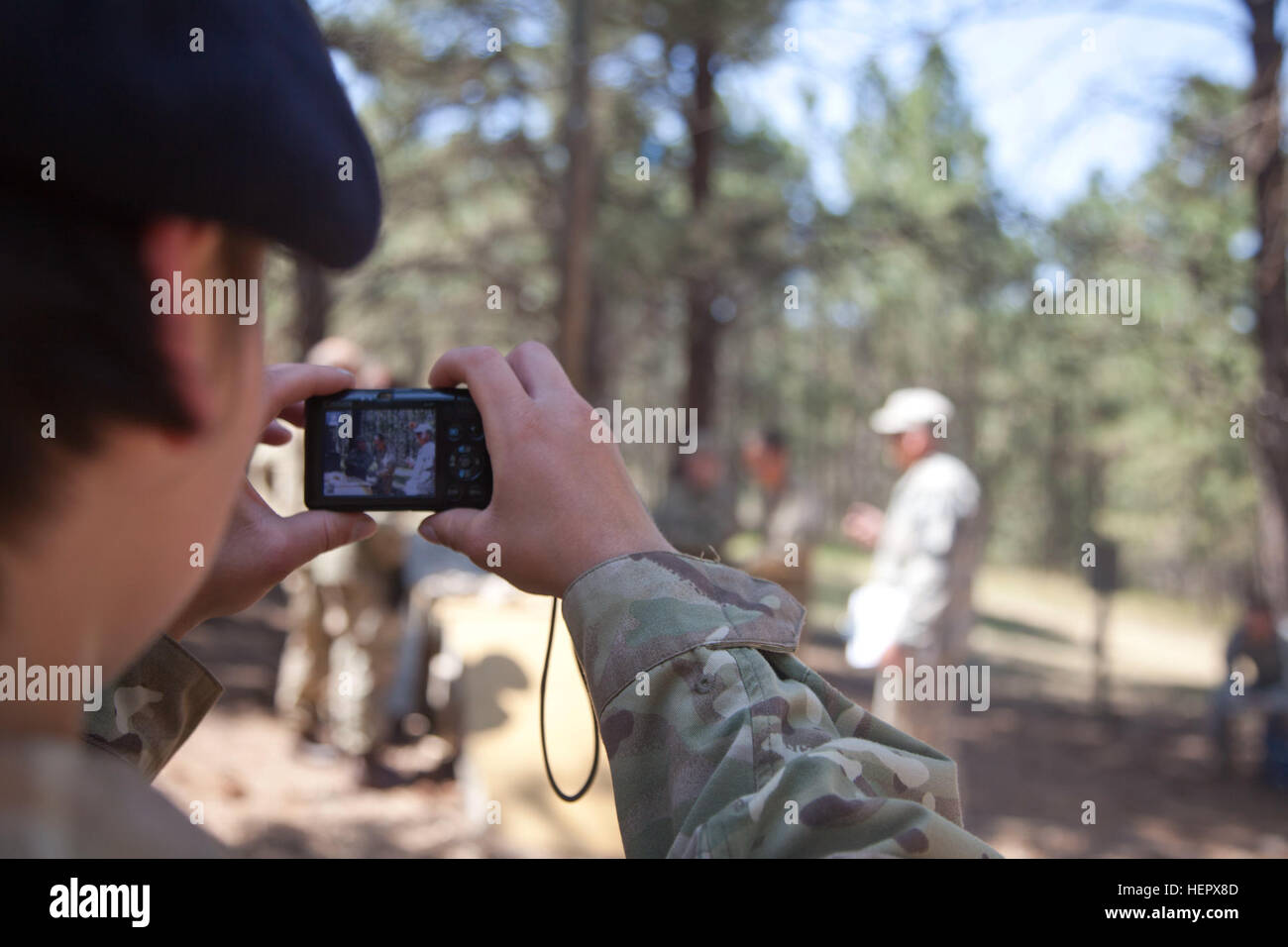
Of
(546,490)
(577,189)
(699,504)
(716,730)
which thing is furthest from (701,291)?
(716,730)

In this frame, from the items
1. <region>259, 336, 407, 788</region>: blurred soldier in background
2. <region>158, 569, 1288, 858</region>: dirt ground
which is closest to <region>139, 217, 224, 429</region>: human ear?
<region>158, 569, 1288, 858</region>: dirt ground

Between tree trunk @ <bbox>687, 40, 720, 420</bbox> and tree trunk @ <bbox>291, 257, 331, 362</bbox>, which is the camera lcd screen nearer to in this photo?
tree trunk @ <bbox>291, 257, 331, 362</bbox>

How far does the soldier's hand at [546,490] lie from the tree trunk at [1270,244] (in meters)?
6.88

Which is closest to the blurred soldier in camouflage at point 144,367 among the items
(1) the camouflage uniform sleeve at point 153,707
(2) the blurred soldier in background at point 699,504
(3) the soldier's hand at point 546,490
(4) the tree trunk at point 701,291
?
(3) the soldier's hand at point 546,490

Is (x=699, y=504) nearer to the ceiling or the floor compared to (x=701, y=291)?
nearer to the floor

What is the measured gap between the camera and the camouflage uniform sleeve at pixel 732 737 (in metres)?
0.70

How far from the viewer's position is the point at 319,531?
109cm

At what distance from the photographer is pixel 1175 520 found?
28.2 metres

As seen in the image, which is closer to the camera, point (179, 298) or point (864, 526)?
point (179, 298)

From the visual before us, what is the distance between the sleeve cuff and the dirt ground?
2.96m

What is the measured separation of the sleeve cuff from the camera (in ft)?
2.77

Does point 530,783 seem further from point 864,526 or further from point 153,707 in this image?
point 153,707

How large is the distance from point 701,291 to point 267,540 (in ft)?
29.4

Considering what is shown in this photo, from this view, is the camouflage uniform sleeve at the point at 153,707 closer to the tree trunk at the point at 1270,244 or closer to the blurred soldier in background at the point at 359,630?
the blurred soldier in background at the point at 359,630
